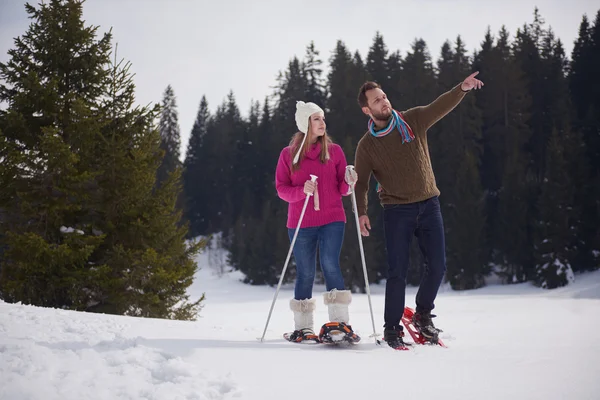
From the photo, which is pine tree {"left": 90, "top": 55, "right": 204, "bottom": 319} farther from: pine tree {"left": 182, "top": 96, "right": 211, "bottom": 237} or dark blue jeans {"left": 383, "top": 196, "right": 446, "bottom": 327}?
pine tree {"left": 182, "top": 96, "right": 211, "bottom": 237}

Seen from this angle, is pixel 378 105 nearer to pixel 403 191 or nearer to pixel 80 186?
pixel 403 191

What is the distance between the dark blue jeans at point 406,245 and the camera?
414cm

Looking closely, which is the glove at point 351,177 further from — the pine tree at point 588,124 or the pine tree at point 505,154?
the pine tree at point 505,154

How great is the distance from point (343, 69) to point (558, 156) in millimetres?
16974

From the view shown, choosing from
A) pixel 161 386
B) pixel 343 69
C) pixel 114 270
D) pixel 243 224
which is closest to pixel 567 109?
pixel 343 69

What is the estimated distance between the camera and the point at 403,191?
4.18 metres

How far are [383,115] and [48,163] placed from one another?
5893 millimetres

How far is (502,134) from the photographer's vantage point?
32969 millimetres

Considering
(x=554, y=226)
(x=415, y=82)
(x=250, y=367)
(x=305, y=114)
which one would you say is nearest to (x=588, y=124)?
(x=554, y=226)

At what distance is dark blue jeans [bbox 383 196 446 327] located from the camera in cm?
414

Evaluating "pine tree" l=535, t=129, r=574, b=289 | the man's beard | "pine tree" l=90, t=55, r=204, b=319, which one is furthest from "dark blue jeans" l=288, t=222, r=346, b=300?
"pine tree" l=535, t=129, r=574, b=289

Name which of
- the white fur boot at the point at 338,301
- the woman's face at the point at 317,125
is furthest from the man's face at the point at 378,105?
the white fur boot at the point at 338,301

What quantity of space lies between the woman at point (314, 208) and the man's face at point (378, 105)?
18.3 inches

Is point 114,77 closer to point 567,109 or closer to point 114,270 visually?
point 114,270
